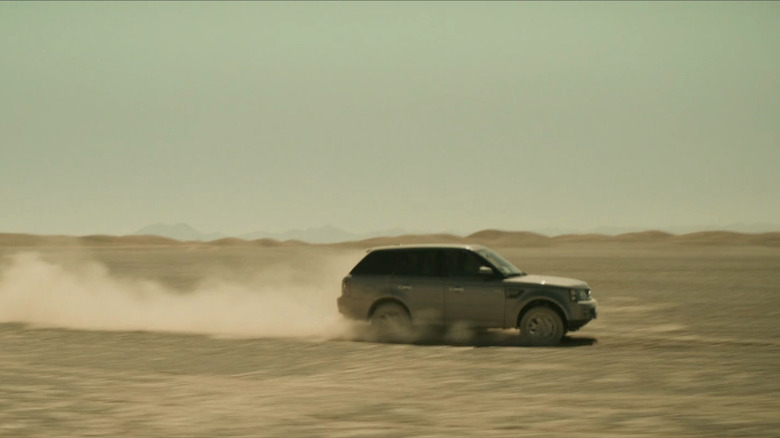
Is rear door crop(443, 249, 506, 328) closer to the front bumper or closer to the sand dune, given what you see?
the front bumper

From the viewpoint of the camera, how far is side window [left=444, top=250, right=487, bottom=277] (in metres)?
18.8

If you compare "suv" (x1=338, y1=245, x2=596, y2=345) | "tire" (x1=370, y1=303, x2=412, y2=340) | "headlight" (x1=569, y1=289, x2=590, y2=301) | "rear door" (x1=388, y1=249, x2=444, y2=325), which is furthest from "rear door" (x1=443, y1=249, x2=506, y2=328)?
"headlight" (x1=569, y1=289, x2=590, y2=301)

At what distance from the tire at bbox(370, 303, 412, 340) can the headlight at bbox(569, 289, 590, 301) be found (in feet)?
10.3

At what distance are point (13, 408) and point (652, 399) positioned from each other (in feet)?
24.3

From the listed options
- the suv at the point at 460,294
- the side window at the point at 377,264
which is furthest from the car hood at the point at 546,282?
the side window at the point at 377,264

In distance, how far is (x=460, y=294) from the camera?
61.0 feet

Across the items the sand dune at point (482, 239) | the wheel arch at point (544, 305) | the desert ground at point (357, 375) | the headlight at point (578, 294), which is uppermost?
the sand dune at point (482, 239)

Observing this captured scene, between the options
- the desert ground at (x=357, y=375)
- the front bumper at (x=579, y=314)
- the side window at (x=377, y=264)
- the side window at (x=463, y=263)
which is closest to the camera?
the desert ground at (x=357, y=375)

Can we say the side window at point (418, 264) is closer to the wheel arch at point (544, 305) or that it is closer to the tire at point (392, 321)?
the tire at point (392, 321)

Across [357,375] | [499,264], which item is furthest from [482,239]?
[357,375]

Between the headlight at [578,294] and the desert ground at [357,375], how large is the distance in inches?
32.6

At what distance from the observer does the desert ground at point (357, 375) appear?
399 inches

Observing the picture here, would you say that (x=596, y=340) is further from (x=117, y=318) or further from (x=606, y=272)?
(x=606, y=272)

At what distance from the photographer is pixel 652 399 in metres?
11.4
